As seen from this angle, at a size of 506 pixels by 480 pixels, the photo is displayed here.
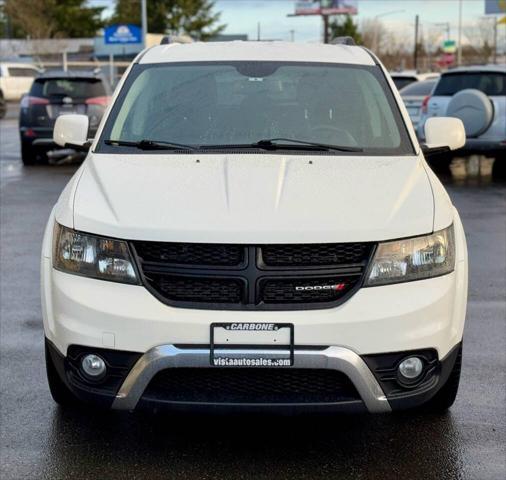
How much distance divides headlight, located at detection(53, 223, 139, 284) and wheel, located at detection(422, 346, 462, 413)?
4.92ft

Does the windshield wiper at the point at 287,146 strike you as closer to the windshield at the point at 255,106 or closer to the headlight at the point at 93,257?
the windshield at the point at 255,106

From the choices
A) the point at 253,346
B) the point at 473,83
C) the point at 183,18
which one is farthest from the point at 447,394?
the point at 183,18

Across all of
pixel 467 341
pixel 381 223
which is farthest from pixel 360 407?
pixel 467 341

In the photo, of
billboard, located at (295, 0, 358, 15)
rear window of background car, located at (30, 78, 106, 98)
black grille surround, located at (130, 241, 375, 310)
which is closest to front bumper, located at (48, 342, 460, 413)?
black grille surround, located at (130, 241, 375, 310)

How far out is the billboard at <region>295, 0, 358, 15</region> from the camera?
84188 mm

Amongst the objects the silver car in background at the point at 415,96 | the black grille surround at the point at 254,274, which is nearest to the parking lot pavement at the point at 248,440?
the black grille surround at the point at 254,274

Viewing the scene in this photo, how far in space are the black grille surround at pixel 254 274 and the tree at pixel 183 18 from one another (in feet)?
247

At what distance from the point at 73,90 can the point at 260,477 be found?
1319 centimetres

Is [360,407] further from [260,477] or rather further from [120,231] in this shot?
[120,231]

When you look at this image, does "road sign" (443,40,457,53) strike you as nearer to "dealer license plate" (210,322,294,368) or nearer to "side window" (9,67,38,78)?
"side window" (9,67,38,78)

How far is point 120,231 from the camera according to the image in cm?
377

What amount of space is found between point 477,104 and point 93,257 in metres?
10.1

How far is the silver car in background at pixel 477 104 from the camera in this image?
42.8 feet

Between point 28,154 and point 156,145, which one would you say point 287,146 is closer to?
point 156,145
